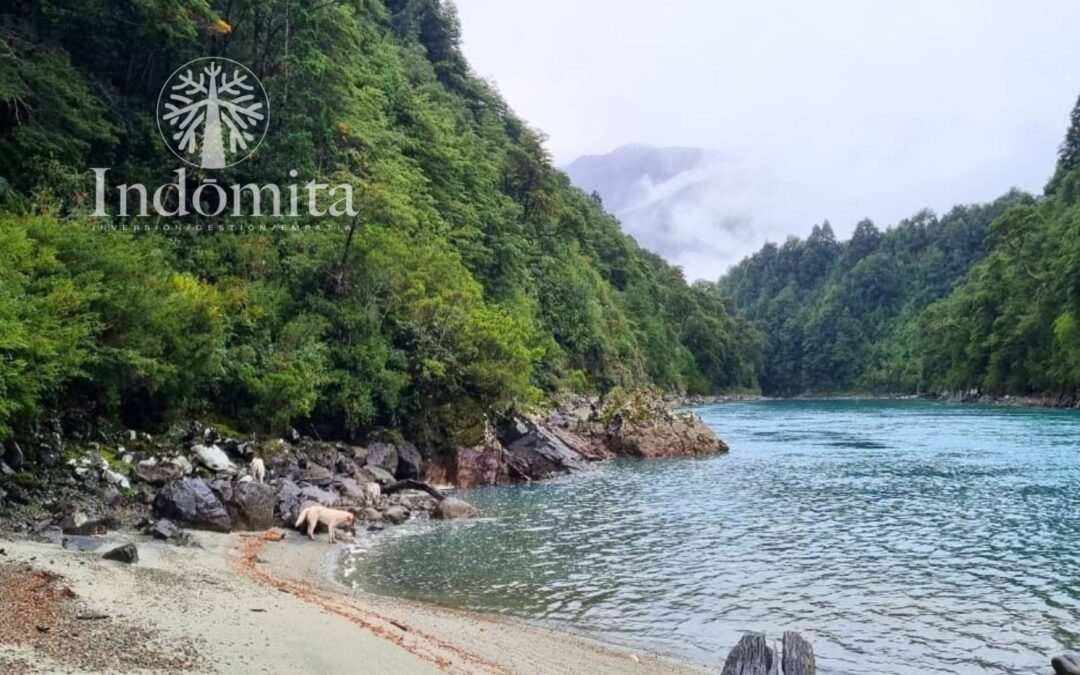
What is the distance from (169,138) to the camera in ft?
103

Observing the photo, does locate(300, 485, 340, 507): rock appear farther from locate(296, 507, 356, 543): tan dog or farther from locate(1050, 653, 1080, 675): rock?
locate(1050, 653, 1080, 675): rock

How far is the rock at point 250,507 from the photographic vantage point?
17859 mm

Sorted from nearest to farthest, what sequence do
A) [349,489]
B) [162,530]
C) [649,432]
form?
[162,530], [349,489], [649,432]

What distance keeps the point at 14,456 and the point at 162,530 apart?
3.80m

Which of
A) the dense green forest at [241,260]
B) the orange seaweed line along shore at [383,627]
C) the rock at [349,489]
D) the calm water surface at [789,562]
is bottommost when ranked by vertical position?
the calm water surface at [789,562]

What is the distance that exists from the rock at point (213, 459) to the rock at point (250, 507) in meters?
2.22

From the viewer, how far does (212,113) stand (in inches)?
1296

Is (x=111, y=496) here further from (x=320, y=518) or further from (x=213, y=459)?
(x=320, y=518)

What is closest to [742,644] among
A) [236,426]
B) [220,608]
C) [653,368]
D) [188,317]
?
[220,608]

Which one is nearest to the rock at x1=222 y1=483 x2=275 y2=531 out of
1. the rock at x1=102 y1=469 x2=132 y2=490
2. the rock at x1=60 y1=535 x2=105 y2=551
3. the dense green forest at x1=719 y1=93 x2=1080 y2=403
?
the rock at x1=102 y1=469 x2=132 y2=490

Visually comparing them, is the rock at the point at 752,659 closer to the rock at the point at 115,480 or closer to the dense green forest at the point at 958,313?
the rock at the point at 115,480

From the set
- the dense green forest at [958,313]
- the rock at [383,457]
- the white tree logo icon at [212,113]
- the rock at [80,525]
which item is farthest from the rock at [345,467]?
the dense green forest at [958,313]

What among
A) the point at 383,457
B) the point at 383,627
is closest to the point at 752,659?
the point at 383,627

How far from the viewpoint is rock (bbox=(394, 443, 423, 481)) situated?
28516 mm
